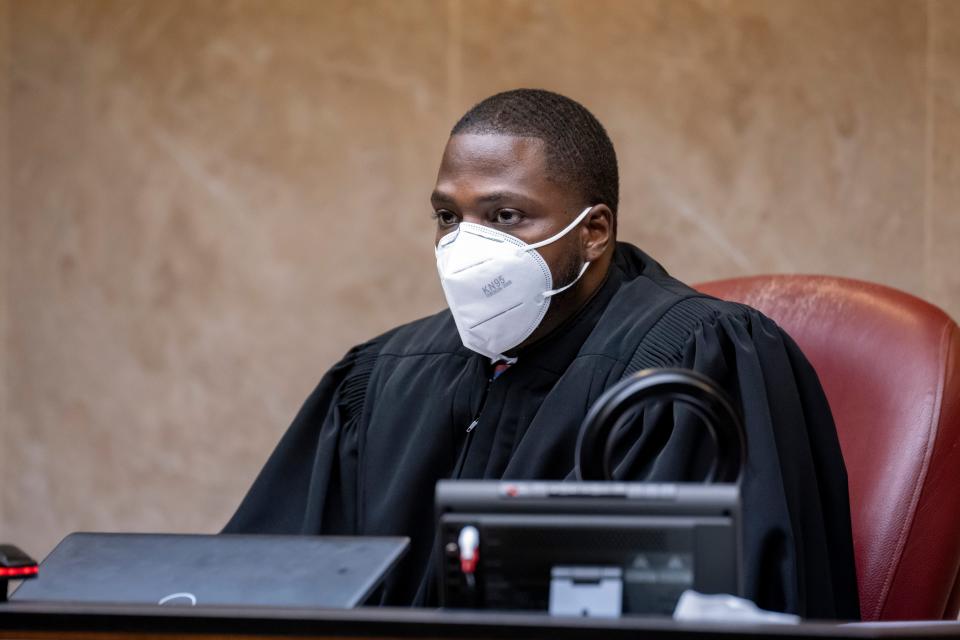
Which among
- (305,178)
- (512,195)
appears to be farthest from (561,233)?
(305,178)

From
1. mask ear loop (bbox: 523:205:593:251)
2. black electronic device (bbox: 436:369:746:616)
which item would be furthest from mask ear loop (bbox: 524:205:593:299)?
black electronic device (bbox: 436:369:746:616)

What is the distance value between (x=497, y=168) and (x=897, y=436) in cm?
84

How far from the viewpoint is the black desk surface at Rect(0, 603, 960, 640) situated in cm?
121

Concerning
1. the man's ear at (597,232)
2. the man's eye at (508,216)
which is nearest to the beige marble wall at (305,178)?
the man's ear at (597,232)

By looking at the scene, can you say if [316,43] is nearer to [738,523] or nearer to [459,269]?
[459,269]

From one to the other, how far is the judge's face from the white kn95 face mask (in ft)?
0.07

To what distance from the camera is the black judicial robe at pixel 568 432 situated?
2215 millimetres

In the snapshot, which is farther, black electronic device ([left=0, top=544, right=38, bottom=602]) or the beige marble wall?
the beige marble wall

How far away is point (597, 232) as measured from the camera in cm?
267

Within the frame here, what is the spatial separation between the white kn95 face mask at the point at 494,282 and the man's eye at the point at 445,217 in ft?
0.16

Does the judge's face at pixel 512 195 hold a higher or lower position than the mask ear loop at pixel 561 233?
higher

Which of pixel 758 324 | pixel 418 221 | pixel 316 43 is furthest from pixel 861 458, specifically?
pixel 316 43

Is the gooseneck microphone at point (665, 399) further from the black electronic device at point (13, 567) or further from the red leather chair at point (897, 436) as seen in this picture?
the red leather chair at point (897, 436)

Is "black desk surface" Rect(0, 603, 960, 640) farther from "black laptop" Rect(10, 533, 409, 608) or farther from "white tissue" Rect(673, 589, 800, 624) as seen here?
"black laptop" Rect(10, 533, 409, 608)
